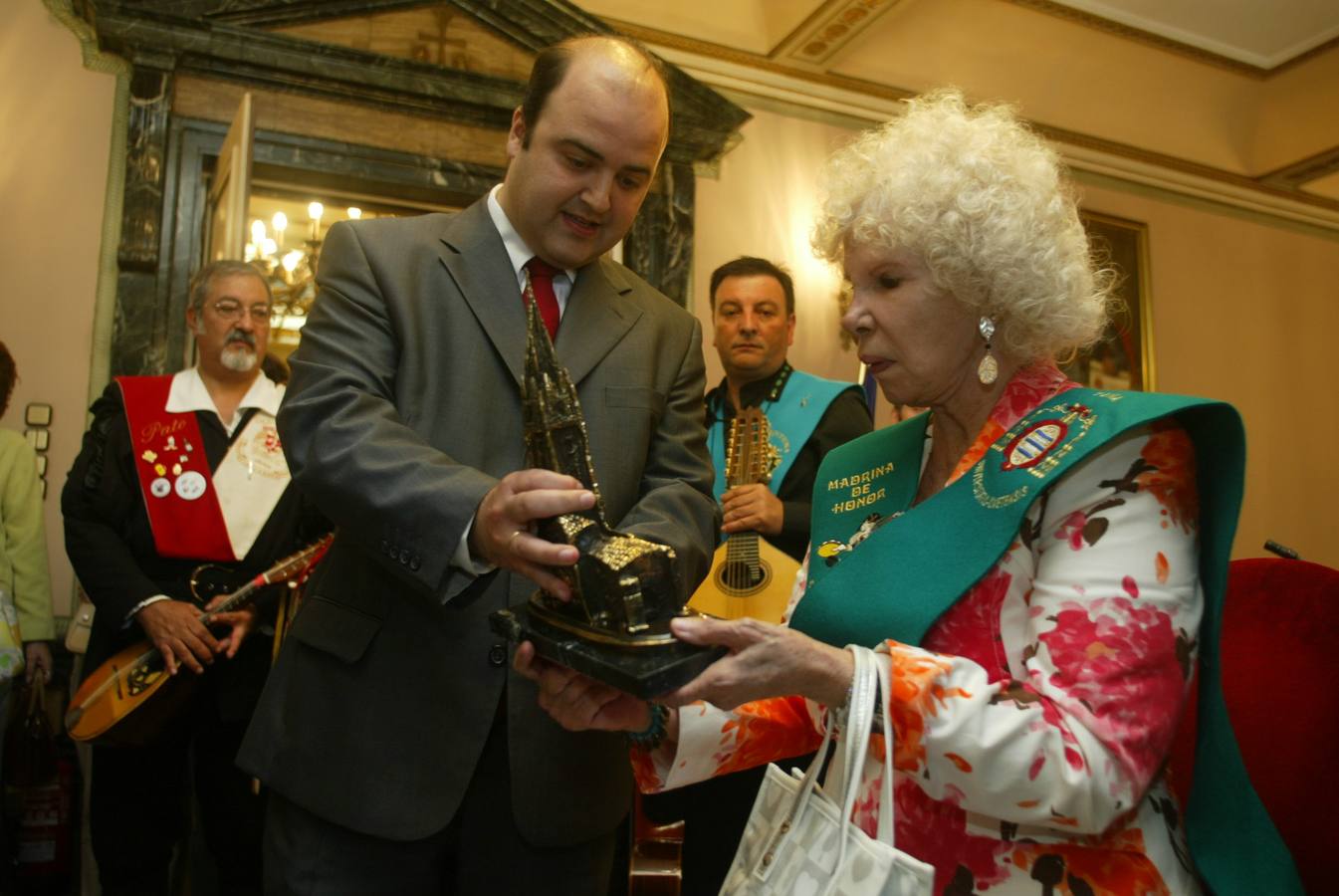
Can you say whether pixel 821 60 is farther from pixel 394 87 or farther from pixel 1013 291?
pixel 1013 291

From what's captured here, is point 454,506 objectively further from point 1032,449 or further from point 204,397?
point 204,397

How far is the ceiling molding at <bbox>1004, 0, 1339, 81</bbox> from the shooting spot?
629 centimetres

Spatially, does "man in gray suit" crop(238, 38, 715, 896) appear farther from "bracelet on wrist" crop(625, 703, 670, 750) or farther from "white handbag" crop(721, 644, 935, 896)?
"white handbag" crop(721, 644, 935, 896)

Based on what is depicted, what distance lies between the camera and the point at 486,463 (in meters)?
1.57

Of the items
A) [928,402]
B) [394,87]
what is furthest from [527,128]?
[394,87]

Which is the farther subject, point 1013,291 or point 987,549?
point 1013,291

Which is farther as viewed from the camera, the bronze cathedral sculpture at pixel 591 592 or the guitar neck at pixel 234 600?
the guitar neck at pixel 234 600

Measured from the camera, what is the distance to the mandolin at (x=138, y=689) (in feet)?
8.95

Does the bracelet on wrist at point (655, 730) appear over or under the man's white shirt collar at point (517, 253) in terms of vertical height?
under

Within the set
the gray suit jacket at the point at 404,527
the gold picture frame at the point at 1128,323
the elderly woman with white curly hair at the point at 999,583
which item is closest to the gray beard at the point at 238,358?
the gray suit jacket at the point at 404,527

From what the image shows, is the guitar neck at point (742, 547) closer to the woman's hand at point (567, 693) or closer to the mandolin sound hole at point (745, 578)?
the mandolin sound hole at point (745, 578)

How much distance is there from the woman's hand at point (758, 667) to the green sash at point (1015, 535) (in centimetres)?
21

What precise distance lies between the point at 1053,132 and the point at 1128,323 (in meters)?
1.47

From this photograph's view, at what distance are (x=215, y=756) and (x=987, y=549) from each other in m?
2.53
